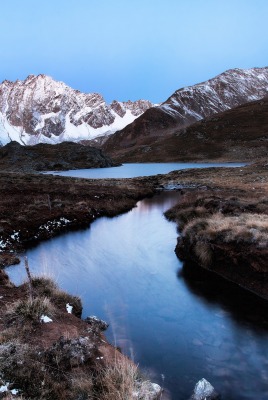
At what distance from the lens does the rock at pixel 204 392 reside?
9.62 meters

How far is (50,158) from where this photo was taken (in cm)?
14362

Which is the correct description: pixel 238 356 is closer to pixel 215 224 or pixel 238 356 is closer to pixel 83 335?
pixel 83 335

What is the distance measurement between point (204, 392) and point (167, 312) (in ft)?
18.8

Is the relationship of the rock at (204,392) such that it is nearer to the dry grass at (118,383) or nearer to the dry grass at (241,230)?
the dry grass at (118,383)

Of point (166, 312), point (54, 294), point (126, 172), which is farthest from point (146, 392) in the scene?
point (126, 172)

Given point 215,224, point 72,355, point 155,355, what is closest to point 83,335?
point 72,355

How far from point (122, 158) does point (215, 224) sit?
179119mm

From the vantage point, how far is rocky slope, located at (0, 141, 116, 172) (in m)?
132

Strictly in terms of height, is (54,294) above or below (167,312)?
above

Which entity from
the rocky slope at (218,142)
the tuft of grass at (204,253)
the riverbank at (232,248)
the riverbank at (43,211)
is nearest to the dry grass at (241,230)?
the riverbank at (232,248)

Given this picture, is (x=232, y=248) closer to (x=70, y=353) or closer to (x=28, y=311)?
(x=28, y=311)

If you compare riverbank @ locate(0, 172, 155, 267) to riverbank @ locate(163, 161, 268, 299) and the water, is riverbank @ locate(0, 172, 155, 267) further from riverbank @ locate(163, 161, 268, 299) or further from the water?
the water

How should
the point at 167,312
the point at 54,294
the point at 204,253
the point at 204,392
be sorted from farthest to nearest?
the point at 204,253 < the point at 167,312 < the point at 54,294 < the point at 204,392

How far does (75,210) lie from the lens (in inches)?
1373
